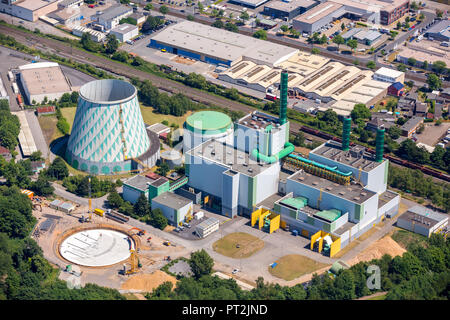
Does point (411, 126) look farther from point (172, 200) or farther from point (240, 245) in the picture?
point (172, 200)

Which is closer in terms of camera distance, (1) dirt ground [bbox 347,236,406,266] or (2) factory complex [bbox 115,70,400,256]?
(1) dirt ground [bbox 347,236,406,266]

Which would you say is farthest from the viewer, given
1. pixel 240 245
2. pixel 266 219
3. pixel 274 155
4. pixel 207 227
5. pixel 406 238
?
pixel 274 155

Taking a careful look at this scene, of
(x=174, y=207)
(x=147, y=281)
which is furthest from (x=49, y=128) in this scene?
(x=147, y=281)

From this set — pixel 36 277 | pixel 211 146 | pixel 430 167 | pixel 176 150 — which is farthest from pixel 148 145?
pixel 430 167

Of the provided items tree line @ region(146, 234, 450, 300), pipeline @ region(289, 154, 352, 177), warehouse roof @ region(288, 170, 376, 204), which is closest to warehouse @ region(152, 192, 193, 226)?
tree line @ region(146, 234, 450, 300)

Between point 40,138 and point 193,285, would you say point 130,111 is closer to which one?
point 40,138

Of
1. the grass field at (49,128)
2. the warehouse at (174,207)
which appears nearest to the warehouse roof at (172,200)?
the warehouse at (174,207)

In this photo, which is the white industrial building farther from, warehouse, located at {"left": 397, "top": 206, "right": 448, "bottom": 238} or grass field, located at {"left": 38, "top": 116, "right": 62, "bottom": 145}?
grass field, located at {"left": 38, "top": 116, "right": 62, "bottom": 145}
